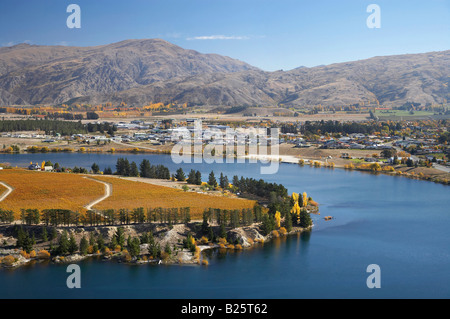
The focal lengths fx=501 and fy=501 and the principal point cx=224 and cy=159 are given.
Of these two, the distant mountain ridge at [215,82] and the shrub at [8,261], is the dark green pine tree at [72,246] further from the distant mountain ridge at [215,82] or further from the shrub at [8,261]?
the distant mountain ridge at [215,82]

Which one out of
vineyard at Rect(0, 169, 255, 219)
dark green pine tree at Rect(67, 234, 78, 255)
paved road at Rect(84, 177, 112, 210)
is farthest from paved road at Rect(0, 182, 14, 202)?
dark green pine tree at Rect(67, 234, 78, 255)

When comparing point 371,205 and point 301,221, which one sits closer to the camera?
point 301,221

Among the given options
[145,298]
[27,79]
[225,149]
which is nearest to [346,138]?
[225,149]

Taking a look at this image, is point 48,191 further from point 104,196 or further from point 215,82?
point 215,82

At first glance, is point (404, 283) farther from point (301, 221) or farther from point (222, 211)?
point (222, 211)

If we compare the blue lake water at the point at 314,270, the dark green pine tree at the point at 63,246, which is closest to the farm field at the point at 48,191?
the dark green pine tree at the point at 63,246

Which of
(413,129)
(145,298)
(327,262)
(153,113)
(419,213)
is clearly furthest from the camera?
(153,113)

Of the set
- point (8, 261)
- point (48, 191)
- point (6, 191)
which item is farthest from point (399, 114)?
point (8, 261)

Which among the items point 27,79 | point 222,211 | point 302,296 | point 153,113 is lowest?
point 302,296
